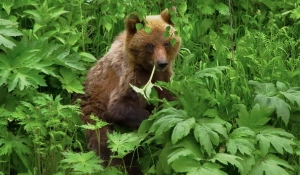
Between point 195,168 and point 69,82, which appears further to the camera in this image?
point 69,82

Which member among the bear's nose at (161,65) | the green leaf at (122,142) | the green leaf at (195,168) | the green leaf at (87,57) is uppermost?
the bear's nose at (161,65)

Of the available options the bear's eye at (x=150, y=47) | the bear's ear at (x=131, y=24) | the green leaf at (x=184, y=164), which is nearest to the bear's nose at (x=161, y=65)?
the bear's eye at (x=150, y=47)

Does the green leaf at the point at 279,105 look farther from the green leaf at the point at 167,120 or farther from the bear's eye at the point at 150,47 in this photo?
the bear's eye at the point at 150,47

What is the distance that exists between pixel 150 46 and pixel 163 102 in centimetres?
58

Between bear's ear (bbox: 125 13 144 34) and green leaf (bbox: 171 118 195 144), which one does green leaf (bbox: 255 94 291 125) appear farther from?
bear's ear (bbox: 125 13 144 34)

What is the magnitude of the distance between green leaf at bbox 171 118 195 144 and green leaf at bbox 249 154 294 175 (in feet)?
1.79

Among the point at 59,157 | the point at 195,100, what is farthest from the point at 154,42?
the point at 59,157

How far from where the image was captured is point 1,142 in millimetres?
5781

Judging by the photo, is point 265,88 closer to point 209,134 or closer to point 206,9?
point 209,134

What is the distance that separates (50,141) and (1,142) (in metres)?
0.36

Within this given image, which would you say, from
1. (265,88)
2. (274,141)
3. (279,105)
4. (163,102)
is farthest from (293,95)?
(163,102)

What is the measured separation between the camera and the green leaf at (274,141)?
5.51 m

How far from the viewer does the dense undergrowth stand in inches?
216

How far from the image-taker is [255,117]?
5711 mm
